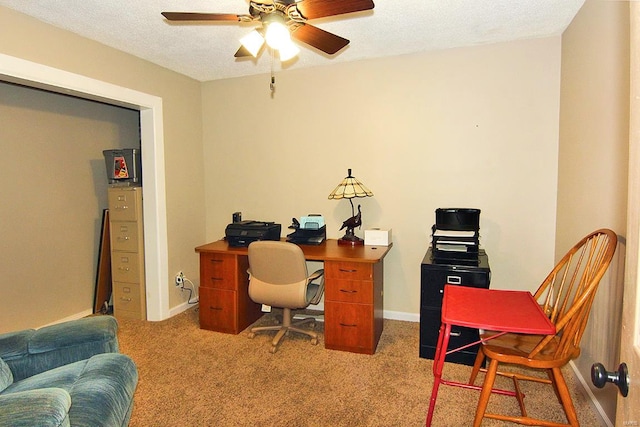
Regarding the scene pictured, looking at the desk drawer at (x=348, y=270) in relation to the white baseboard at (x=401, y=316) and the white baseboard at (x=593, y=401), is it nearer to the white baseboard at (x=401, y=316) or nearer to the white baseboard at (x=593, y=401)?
the white baseboard at (x=401, y=316)

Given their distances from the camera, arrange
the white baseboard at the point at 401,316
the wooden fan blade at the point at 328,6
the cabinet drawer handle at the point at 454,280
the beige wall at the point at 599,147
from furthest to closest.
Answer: the white baseboard at the point at 401,316 → the cabinet drawer handle at the point at 454,280 → the beige wall at the point at 599,147 → the wooden fan blade at the point at 328,6

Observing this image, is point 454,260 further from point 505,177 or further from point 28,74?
Answer: point 28,74

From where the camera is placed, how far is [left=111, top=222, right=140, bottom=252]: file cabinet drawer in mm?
3354

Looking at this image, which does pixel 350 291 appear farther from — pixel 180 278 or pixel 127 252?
pixel 127 252

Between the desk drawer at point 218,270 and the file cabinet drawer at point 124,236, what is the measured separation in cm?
75

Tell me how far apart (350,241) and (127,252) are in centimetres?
208

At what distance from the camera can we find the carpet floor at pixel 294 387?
1977 millimetres

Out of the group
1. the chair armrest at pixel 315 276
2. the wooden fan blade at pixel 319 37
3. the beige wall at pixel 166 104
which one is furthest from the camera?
the chair armrest at pixel 315 276

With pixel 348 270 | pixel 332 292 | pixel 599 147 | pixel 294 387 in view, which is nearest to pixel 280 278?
pixel 332 292

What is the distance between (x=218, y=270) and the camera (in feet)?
10.1

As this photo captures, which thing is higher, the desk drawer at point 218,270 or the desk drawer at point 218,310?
the desk drawer at point 218,270

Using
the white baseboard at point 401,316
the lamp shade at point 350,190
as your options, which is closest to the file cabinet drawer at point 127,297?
the lamp shade at point 350,190

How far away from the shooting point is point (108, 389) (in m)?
1.44

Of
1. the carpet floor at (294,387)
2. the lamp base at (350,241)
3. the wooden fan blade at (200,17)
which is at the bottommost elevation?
the carpet floor at (294,387)
